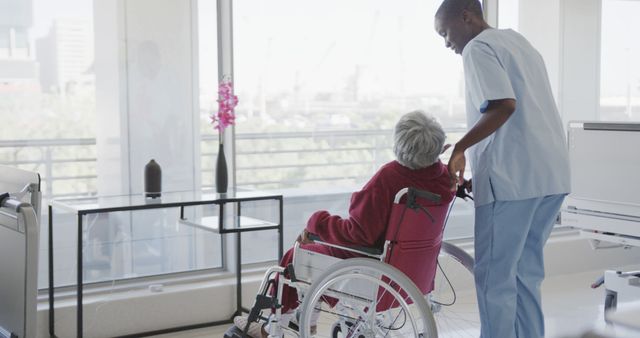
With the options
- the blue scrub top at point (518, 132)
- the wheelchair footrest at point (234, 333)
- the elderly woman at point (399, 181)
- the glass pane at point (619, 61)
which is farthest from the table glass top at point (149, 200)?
the glass pane at point (619, 61)

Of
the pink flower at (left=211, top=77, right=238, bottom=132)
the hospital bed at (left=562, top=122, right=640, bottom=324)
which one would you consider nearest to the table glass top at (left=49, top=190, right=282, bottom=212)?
the pink flower at (left=211, top=77, right=238, bottom=132)

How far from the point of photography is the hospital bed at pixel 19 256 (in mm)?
2068

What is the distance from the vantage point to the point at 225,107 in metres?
3.86

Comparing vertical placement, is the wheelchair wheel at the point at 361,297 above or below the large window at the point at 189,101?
below

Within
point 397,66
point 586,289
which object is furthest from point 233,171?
point 586,289

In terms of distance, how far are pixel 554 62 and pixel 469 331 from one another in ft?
7.32

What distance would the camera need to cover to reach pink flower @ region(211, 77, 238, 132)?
3.85 m

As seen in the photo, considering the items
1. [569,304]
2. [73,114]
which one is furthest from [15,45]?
[569,304]

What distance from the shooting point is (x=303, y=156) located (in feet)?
14.4

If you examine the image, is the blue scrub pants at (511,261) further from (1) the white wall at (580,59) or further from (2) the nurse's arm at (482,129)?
(1) the white wall at (580,59)

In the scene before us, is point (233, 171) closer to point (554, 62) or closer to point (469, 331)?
point (469, 331)

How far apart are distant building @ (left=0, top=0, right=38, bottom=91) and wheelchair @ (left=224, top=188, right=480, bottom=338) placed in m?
1.51

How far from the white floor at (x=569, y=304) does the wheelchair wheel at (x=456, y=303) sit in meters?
0.37

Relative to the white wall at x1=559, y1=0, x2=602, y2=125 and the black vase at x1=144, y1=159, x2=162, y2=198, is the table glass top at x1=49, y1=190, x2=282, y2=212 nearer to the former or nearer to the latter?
the black vase at x1=144, y1=159, x2=162, y2=198
